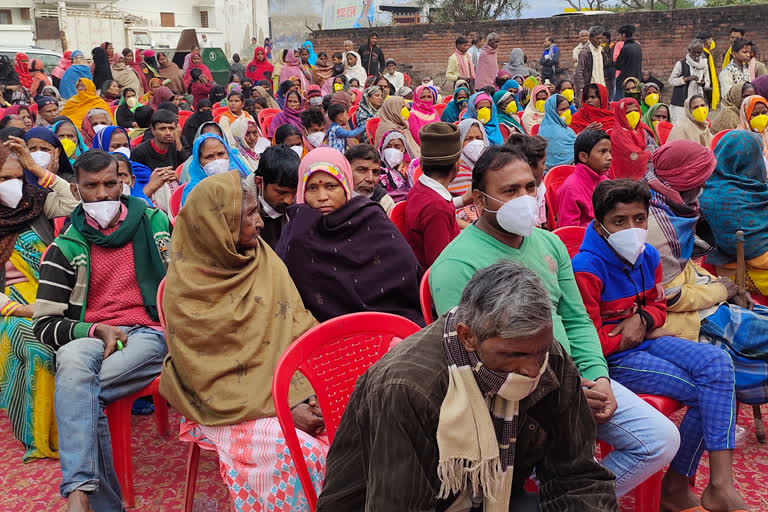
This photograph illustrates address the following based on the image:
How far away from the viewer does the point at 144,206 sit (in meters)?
3.14

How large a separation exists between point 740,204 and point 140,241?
115 inches

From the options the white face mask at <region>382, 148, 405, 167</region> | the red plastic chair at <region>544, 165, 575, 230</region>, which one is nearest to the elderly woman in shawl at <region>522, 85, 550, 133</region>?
the white face mask at <region>382, 148, 405, 167</region>

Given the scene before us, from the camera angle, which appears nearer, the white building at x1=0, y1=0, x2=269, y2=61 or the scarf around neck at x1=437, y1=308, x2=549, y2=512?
the scarf around neck at x1=437, y1=308, x2=549, y2=512

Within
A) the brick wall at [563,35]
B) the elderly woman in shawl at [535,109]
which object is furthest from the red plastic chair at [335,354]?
the brick wall at [563,35]

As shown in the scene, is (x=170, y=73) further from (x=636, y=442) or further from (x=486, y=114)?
(x=636, y=442)

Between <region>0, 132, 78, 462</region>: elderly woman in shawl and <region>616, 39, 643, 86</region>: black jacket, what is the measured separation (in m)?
11.0

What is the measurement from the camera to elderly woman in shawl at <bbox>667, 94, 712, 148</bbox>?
22.1ft

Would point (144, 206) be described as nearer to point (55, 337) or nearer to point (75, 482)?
point (55, 337)

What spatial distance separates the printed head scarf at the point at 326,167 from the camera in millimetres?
3041

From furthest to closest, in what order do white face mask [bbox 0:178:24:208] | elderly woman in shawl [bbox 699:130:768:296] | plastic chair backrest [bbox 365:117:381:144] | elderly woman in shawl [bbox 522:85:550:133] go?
elderly woman in shawl [bbox 522:85:550:133], plastic chair backrest [bbox 365:117:381:144], elderly woman in shawl [bbox 699:130:768:296], white face mask [bbox 0:178:24:208]

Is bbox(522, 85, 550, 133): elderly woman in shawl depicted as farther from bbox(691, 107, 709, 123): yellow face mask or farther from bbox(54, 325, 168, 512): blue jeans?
bbox(54, 325, 168, 512): blue jeans

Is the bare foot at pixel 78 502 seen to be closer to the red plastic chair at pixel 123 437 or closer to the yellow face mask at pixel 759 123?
the red plastic chair at pixel 123 437

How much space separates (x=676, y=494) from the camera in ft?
8.77

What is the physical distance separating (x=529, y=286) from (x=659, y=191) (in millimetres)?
2054
